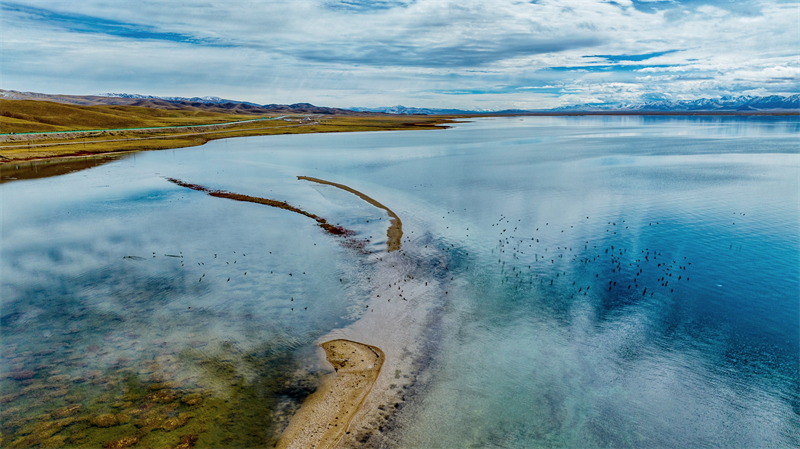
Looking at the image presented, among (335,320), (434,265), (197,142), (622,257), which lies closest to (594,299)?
(622,257)


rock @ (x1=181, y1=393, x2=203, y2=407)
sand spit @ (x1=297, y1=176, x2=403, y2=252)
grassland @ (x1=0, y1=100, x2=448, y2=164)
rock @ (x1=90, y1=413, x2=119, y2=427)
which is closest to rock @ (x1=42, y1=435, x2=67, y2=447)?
rock @ (x1=90, y1=413, x2=119, y2=427)

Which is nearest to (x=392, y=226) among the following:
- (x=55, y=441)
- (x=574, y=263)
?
(x=574, y=263)

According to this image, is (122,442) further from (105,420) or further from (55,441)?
(55,441)

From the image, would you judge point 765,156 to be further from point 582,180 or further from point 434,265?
point 434,265

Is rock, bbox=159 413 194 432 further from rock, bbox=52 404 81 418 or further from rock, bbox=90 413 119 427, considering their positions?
rock, bbox=52 404 81 418

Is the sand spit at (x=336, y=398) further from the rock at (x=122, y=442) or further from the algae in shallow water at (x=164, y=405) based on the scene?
the rock at (x=122, y=442)
